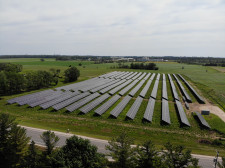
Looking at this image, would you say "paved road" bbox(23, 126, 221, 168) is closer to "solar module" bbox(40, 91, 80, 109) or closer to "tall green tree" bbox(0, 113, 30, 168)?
"tall green tree" bbox(0, 113, 30, 168)

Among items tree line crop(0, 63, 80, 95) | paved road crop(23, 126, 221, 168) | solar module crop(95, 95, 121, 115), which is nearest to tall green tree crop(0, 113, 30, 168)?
paved road crop(23, 126, 221, 168)

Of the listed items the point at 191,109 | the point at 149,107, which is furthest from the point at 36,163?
the point at 191,109

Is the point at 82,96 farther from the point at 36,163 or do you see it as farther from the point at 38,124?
the point at 36,163

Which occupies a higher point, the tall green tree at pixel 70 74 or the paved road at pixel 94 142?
the tall green tree at pixel 70 74

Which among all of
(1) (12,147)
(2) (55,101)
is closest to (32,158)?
(1) (12,147)

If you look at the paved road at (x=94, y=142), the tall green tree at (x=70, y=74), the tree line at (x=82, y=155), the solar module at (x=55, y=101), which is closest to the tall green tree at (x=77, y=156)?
the tree line at (x=82, y=155)

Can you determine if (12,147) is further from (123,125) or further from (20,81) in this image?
(20,81)

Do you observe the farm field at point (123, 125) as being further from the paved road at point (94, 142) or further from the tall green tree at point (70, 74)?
the tall green tree at point (70, 74)
